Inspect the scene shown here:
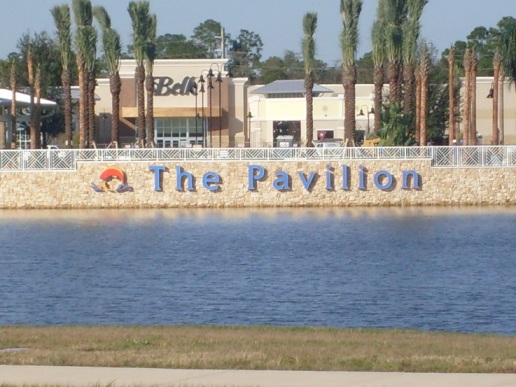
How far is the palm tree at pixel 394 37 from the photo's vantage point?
6006 cm

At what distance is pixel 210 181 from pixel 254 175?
80.8 inches

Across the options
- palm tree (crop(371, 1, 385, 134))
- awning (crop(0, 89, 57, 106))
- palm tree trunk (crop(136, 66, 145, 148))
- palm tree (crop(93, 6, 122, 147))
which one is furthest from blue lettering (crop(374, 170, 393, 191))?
awning (crop(0, 89, 57, 106))

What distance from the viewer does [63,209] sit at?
169 ft

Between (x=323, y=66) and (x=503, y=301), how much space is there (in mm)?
127220

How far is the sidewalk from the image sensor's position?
41.2 feet

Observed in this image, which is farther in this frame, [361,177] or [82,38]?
[82,38]

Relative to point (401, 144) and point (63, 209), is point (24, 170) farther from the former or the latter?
point (401, 144)

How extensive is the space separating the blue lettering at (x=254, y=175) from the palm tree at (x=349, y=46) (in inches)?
380

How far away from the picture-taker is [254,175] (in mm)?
51031

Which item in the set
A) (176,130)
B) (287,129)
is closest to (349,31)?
(287,129)

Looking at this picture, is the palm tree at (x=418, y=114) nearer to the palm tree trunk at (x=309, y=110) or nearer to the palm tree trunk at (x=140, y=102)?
the palm tree trunk at (x=309, y=110)

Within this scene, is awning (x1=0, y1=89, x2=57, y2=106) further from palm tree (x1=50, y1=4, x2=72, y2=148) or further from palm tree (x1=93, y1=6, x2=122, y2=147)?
palm tree (x1=93, y1=6, x2=122, y2=147)

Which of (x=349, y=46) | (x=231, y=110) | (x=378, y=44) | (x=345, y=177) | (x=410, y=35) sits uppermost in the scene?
(x=410, y=35)

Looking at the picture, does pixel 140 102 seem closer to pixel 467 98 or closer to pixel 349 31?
pixel 349 31
